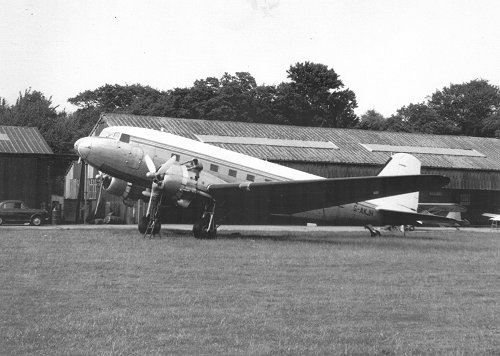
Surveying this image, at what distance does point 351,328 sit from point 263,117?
190 feet

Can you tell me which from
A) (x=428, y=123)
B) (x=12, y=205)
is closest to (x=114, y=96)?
(x=428, y=123)

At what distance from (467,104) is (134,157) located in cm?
6505

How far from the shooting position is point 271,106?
67062 millimetres

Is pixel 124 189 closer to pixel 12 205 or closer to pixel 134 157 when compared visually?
pixel 134 157

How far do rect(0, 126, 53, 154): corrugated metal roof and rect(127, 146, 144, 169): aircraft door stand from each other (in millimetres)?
14736

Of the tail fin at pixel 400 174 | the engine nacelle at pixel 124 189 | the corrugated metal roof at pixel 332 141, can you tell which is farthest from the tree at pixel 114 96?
the tail fin at pixel 400 174

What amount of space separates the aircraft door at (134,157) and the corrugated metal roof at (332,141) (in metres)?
15.2

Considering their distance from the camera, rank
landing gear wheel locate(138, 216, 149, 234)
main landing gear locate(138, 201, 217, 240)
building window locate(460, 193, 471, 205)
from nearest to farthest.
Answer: main landing gear locate(138, 201, 217, 240)
landing gear wheel locate(138, 216, 149, 234)
building window locate(460, 193, 471, 205)

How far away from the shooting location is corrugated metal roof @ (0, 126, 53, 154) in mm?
34969

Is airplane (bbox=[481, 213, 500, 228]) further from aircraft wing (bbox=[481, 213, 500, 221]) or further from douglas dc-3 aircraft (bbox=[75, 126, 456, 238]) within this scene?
douglas dc-3 aircraft (bbox=[75, 126, 456, 238])

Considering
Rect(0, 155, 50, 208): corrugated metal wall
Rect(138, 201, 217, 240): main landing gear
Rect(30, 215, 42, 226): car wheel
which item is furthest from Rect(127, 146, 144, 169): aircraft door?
Rect(0, 155, 50, 208): corrugated metal wall

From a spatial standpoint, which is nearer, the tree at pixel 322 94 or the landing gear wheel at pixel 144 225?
the landing gear wheel at pixel 144 225

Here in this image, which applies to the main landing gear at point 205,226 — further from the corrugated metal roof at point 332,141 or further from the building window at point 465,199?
the building window at point 465,199

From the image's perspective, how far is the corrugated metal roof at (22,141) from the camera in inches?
1377
